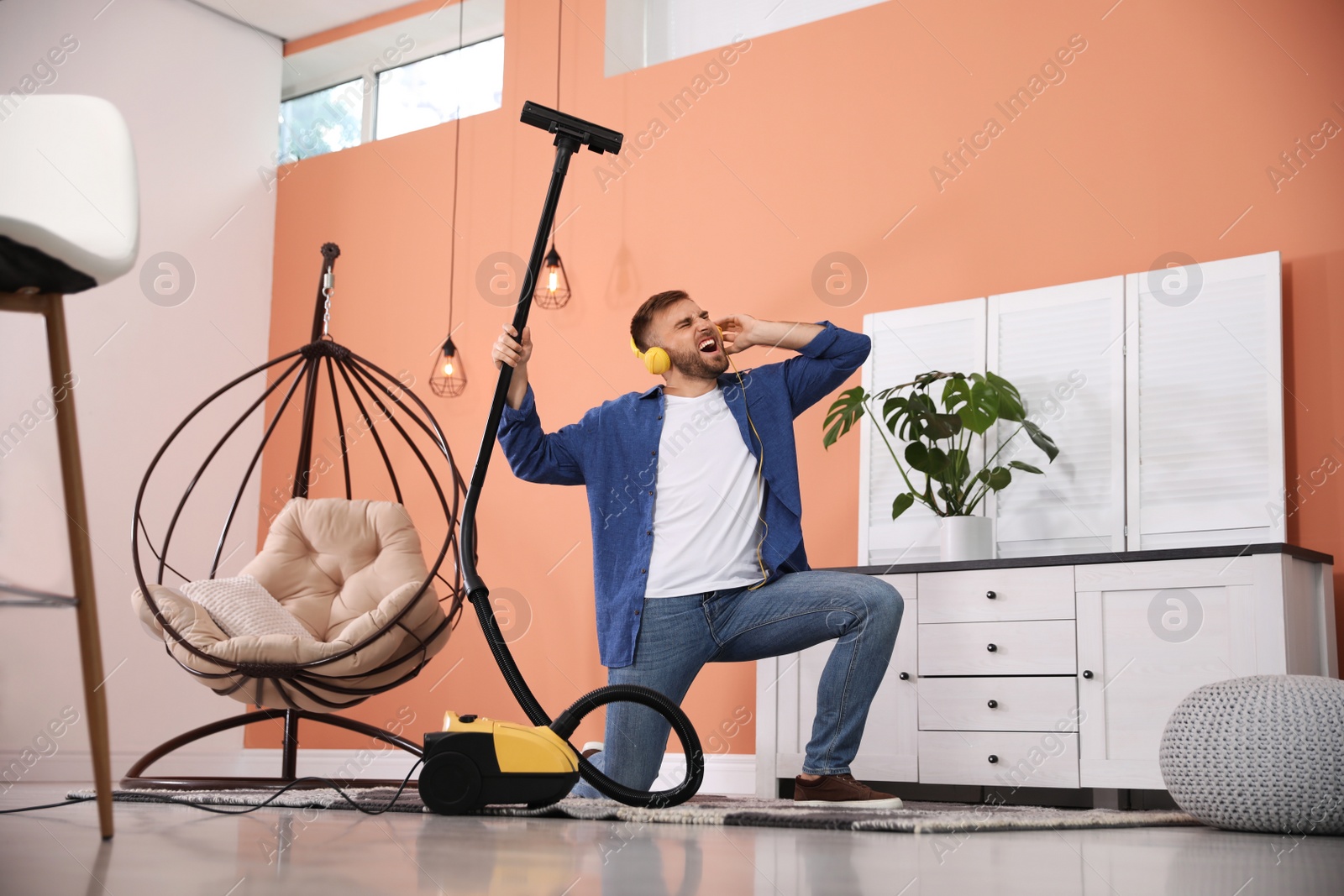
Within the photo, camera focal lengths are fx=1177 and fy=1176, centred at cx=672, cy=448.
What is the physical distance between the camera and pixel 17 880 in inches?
40.5

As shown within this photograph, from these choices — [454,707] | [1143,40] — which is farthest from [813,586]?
[454,707]

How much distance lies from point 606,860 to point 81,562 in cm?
68

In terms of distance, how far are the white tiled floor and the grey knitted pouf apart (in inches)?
2.4

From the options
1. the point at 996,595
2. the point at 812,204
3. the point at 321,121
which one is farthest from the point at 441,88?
A: the point at 996,595

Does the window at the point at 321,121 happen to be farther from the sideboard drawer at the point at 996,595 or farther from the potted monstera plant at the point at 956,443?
the sideboard drawer at the point at 996,595

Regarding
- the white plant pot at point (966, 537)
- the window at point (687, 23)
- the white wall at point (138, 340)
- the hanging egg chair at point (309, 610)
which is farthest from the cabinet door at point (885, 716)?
the white wall at point (138, 340)

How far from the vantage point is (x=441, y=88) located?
550cm

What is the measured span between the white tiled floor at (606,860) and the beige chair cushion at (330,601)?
1202mm

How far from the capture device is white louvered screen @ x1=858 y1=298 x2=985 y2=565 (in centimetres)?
365

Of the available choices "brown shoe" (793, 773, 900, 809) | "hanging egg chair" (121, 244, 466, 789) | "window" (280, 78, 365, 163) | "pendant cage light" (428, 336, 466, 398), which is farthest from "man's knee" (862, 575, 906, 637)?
"window" (280, 78, 365, 163)

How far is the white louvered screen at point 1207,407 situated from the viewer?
3.21 metres

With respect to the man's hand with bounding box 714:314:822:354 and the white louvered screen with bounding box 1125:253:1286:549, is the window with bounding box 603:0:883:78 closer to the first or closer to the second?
the white louvered screen with bounding box 1125:253:1286:549

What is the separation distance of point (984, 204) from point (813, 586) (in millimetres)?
1959

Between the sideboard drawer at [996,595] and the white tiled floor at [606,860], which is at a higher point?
the sideboard drawer at [996,595]
